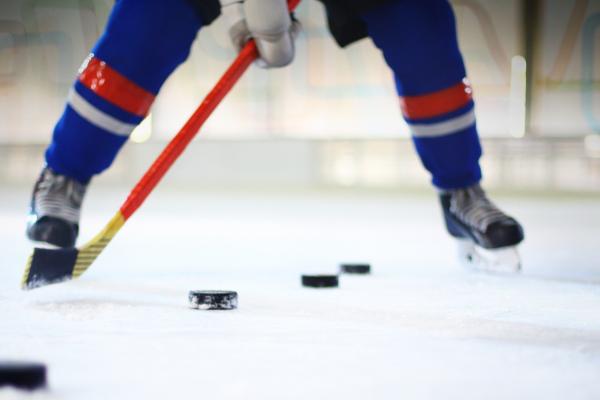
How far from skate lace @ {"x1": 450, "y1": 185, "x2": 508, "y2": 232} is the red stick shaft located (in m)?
0.52

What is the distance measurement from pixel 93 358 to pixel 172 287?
65cm

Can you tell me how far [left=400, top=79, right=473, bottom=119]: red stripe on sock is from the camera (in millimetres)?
1694

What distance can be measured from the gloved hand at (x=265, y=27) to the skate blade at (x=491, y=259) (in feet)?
1.88

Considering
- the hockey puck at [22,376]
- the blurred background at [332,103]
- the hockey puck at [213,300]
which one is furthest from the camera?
the blurred background at [332,103]

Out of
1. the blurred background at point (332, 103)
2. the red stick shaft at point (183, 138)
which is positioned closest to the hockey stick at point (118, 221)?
the red stick shaft at point (183, 138)

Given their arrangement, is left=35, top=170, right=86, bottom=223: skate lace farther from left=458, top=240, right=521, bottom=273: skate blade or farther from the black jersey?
left=458, top=240, right=521, bottom=273: skate blade

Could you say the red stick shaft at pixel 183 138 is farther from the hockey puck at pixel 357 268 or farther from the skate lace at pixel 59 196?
the hockey puck at pixel 357 268

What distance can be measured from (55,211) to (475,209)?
0.82 meters

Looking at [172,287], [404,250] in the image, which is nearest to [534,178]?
[404,250]

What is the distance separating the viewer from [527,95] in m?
6.66

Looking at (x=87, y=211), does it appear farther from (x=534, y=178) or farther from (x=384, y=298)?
(x=534, y=178)

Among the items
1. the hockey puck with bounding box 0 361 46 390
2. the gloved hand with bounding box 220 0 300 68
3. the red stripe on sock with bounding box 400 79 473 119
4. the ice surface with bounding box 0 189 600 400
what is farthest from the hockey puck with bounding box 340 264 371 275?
the hockey puck with bounding box 0 361 46 390

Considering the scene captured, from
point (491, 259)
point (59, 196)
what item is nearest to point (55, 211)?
point (59, 196)

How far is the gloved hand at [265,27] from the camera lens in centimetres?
151
